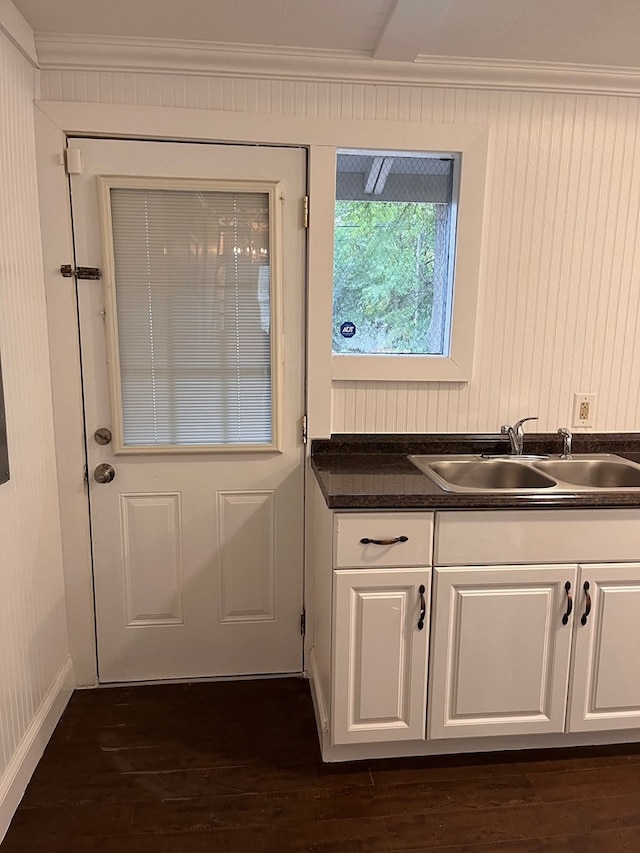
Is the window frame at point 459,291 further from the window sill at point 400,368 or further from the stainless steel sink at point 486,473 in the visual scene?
the stainless steel sink at point 486,473

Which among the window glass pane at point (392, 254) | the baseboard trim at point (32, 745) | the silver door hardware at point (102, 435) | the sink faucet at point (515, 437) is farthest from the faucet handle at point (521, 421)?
the baseboard trim at point (32, 745)

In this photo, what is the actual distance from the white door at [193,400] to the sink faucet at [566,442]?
3.41 feet

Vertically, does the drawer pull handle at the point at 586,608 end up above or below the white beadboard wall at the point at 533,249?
below

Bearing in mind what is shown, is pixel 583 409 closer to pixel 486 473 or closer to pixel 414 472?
pixel 486 473

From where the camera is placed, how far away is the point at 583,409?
2.30 meters

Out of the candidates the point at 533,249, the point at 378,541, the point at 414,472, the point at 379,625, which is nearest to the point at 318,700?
the point at 379,625

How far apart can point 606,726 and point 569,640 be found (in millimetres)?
363

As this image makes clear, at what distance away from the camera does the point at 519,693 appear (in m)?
1.84

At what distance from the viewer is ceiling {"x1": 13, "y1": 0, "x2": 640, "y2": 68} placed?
1660 mm

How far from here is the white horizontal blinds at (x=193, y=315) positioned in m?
2.03

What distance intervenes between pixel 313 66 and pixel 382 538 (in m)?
1.63

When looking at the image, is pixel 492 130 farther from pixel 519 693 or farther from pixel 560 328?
pixel 519 693

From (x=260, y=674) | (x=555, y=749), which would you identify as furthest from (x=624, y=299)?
(x=260, y=674)

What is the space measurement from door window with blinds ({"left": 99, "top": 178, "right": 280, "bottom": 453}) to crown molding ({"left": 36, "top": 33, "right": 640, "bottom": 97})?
0.38 m
